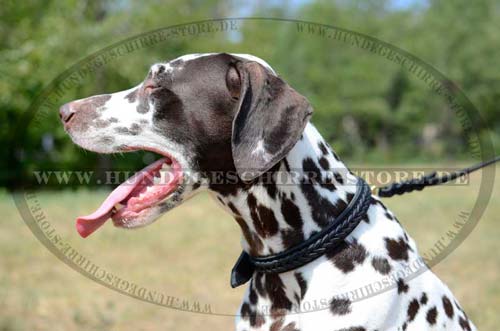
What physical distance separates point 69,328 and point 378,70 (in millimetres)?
38946

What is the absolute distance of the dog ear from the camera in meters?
2.45

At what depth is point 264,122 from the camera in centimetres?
248

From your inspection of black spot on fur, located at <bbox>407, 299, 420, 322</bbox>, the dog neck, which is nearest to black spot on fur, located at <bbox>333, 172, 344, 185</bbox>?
the dog neck

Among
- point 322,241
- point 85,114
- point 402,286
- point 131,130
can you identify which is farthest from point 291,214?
point 85,114

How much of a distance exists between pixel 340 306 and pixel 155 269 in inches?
234

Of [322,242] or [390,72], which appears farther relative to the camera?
[390,72]

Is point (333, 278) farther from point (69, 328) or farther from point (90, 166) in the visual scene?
point (90, 166)

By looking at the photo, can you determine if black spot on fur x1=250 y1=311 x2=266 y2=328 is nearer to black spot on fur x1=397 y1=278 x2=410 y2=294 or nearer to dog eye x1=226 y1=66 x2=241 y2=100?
black spot on fur x1=397 y1=278 x2=410 y2=294

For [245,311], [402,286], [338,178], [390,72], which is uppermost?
[338,178]

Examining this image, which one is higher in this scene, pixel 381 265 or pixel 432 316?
pixel 381 265

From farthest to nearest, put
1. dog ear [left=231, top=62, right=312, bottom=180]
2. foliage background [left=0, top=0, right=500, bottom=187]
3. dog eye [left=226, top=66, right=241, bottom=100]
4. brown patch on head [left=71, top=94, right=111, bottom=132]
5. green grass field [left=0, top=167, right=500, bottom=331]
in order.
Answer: foliage background [left=0, top=0, right=500, bottom=187]
green grass field [left=0, top=167, right=500, bottom=331]
brown patch on head [left=71, top=94, right=111, bottom=132]
dog eye [left=226, top=66, right=241, bottom=100]
dog ear [left=231, top=62, right=312, bottom=180]

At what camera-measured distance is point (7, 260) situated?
8.38m

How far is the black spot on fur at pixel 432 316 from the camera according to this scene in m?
2.59

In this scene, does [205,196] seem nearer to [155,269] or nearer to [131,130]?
[155,269]
